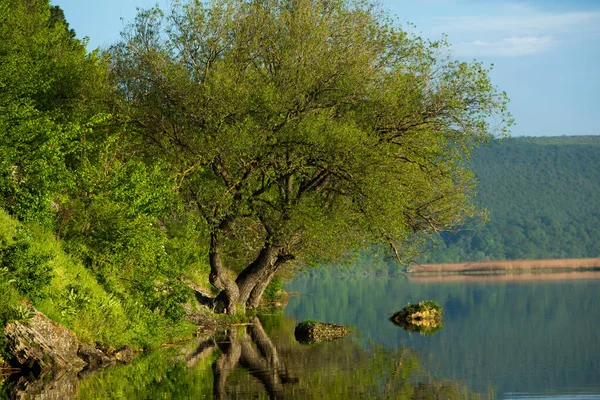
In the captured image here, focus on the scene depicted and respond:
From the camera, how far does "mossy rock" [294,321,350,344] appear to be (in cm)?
3944

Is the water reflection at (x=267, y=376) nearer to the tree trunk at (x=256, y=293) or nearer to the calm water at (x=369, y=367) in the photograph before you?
the calm water at (x=369, y=367)

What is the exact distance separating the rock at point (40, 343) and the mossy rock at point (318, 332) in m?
13.1

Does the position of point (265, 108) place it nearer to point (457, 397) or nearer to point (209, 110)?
point (209, 110)

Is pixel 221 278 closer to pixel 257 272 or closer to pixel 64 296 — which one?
pixel 257 272

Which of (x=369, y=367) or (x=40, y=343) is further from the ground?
(x=40, y=343)

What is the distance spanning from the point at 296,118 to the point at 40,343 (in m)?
18.9

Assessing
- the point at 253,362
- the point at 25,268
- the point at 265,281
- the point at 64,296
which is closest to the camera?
the point at 25,268

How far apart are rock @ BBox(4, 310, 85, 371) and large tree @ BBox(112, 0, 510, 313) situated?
598 inches

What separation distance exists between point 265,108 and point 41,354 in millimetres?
18374

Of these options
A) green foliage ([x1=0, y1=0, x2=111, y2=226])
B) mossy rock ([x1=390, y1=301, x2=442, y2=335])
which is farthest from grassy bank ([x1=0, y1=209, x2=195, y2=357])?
mossy rock ([x1=390, y1=301, x2=442, y2=335])

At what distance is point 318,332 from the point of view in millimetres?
40656

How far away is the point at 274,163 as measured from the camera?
43688 millimetres

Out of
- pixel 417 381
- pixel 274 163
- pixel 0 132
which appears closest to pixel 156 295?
pixel 0 132

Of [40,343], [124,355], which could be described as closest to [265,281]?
[124,355]
